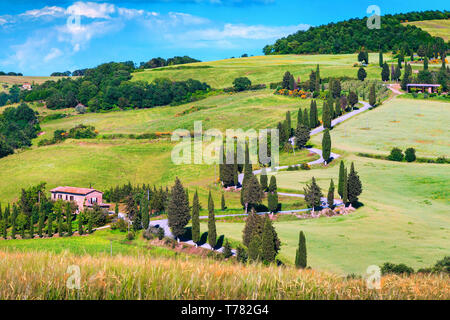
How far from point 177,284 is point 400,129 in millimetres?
121767

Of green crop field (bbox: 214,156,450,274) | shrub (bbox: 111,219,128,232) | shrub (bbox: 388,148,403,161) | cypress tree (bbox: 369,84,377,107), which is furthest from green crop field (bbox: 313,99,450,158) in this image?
shrub (bbox: 111,219,128,232)

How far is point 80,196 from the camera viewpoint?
89062 millimetres

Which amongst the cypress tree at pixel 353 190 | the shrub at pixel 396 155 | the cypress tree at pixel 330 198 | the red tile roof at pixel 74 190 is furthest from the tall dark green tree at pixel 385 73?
the red tile roof at pixel 74 190

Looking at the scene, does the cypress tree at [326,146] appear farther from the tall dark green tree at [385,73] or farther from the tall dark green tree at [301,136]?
the tall dark green tree at [385,73]

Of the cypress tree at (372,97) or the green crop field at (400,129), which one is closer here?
the green crop field at (400,129)

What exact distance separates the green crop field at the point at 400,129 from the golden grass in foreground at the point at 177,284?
9669 cm

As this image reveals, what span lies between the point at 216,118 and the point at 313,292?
13449 centimetres

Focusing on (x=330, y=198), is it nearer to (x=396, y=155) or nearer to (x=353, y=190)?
(x=353, y=190)

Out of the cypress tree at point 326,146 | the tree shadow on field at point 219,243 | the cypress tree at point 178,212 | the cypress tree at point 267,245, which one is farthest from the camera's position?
the cypress tree at point 326,146

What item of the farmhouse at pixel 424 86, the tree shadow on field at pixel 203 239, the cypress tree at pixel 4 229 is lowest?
the cypress tree at pixel 4 229

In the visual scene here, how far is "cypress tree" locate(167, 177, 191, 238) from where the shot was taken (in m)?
62.8

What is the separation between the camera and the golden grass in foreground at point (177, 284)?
32.1 feet

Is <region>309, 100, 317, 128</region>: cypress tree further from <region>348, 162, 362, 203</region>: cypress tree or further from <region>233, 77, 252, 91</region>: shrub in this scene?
<region>233, 77, 252, 91</region>: shrub

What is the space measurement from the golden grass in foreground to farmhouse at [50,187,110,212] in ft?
261
